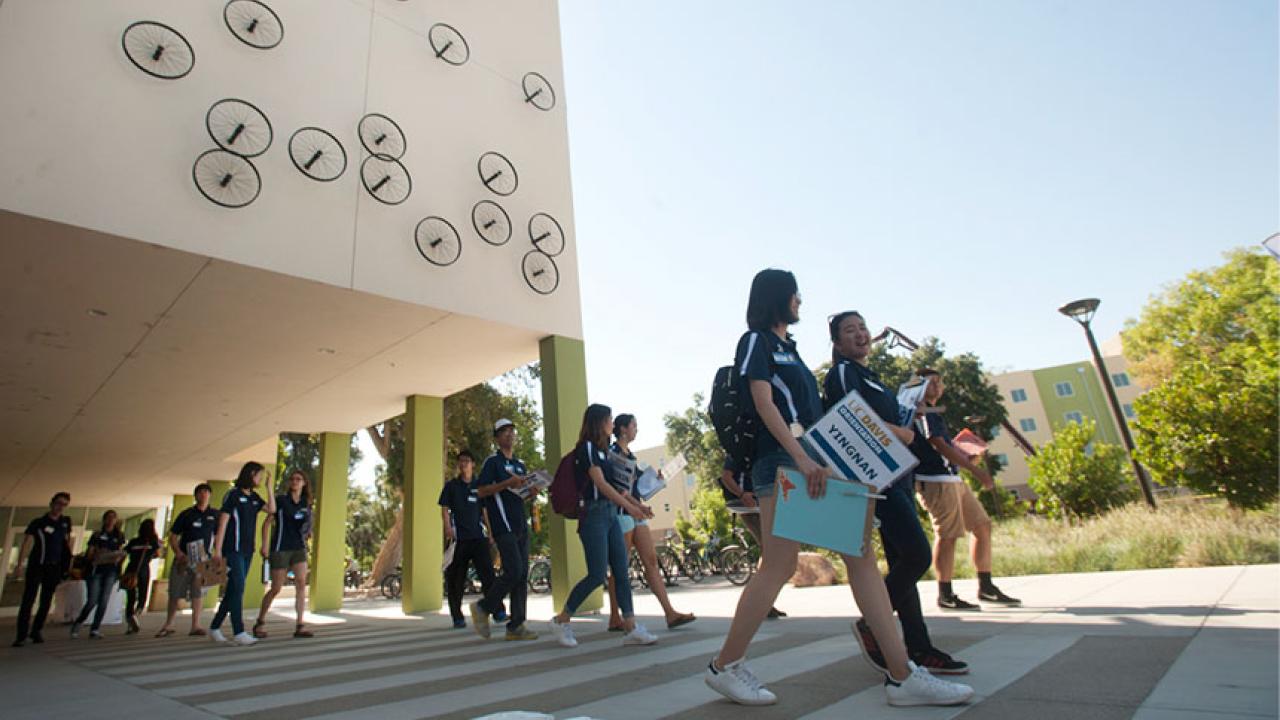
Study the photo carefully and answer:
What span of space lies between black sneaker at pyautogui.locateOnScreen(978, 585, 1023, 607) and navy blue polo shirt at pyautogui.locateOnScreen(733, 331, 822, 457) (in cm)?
348

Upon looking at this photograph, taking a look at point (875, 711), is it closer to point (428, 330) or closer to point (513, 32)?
point (428, 330)

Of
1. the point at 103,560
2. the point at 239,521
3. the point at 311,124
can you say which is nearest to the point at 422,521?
the point at 239,521

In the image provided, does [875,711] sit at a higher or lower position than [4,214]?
lower

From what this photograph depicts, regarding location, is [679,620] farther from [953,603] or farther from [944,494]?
[944,494]

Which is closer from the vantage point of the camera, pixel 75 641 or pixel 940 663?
pixel 940 663

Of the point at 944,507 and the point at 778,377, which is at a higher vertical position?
the point at 778,377

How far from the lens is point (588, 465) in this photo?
4996mm

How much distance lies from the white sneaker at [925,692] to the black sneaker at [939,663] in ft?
1.43

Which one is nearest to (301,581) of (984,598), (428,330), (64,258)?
(428,330)

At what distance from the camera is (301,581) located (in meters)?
7.38

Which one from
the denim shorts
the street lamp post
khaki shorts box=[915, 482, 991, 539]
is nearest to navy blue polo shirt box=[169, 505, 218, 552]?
the denim shorts

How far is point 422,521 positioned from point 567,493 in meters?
6.71

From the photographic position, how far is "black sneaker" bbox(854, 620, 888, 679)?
2.86 metres

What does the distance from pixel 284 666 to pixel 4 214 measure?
439cm
